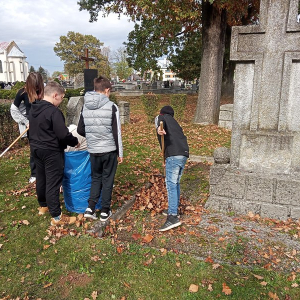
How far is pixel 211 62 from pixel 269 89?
7956 mm

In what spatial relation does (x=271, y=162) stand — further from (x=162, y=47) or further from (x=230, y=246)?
(x=162, y=47)

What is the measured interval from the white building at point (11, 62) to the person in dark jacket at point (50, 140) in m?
83.5

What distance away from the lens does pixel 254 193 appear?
171 inches

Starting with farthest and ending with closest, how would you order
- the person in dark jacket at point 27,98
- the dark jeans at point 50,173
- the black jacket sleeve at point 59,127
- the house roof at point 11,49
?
the house roof at point 11,49, the person in dark jacket at point 27,98, the dark jeans at point 50,173, the black jacket sleeve at point 59,127

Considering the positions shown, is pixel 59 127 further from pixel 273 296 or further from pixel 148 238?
pixel 273 296

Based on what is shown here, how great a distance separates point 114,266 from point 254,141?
261 centimetres

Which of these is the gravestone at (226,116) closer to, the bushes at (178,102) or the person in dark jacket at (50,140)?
the bushes at (178,102)

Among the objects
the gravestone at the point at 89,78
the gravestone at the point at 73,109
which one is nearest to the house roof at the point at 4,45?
the gravestone at the point at 89,78

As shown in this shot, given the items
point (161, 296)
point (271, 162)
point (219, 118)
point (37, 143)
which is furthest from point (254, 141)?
point (219, 118)

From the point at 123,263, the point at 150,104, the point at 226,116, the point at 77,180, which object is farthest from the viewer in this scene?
the point at 150,104

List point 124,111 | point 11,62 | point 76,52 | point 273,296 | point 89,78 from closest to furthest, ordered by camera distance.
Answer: point 273,296, point 89,78, point 124,111, point 76,52, point 11,62

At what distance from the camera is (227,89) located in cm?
2359

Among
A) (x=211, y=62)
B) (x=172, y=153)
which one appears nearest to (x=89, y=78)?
(x=211, y=62)

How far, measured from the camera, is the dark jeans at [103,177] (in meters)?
3.93
